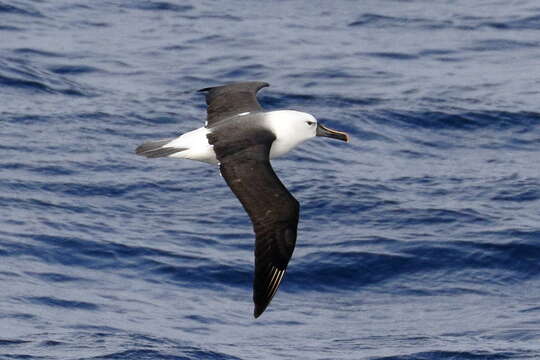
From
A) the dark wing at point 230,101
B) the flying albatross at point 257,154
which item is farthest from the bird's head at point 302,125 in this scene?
the dark wing at point 230,101

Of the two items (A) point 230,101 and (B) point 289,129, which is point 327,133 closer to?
(B) point 289,129

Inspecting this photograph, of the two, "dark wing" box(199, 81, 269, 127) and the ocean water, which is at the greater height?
"dark wing" box(199, 81, 269, 127)

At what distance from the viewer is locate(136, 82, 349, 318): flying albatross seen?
456 inches

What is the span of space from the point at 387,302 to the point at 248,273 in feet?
5.05

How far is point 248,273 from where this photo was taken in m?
15.8

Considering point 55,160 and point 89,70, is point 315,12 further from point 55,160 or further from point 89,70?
point 55,160

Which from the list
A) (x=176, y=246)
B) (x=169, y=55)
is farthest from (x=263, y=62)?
(x=176, y=246)

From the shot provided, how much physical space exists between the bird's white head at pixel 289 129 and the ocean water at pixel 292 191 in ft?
7.21

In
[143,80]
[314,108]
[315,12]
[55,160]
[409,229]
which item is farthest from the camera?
[315,12]

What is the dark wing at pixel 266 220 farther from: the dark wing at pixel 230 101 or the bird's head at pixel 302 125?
the dark wing at pixel 230 101

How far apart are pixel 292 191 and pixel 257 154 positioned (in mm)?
5447

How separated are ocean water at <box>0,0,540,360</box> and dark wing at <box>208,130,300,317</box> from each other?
255 centimetres

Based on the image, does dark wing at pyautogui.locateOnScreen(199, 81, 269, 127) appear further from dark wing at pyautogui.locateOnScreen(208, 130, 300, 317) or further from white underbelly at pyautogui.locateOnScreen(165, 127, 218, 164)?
dark wing at pyautogui.locateOnScreen(208, 130, 300, 317)

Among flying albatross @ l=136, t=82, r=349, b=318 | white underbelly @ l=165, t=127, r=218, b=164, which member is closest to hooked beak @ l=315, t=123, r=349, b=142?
flying albatross @ l=136, t=82, r=349, b=318
